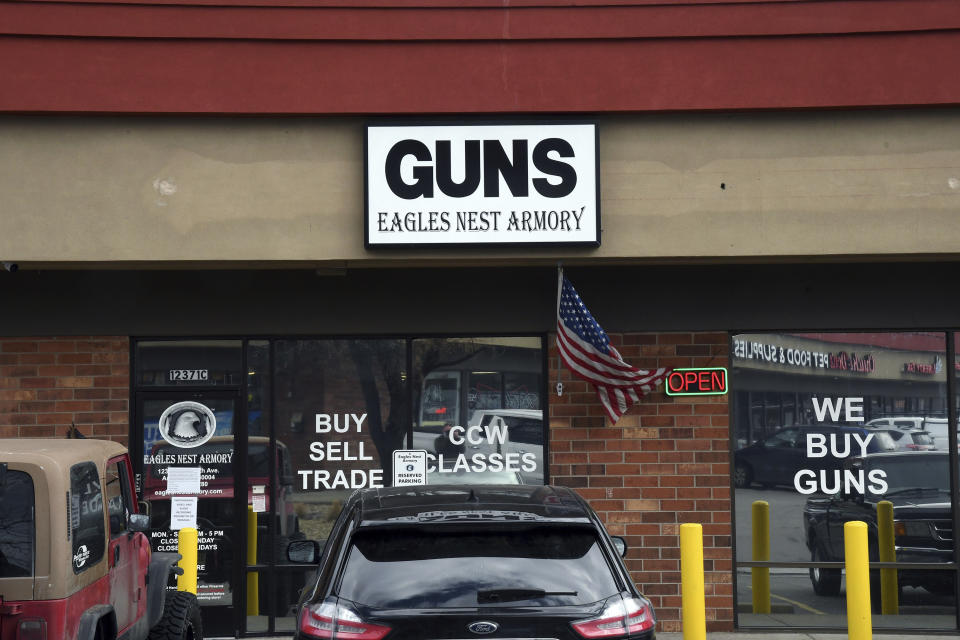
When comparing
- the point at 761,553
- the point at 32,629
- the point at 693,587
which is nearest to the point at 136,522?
the point at 32,629

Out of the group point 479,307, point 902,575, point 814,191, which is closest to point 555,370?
point 479,307

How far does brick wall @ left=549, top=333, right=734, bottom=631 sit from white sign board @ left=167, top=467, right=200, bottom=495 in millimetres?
3458

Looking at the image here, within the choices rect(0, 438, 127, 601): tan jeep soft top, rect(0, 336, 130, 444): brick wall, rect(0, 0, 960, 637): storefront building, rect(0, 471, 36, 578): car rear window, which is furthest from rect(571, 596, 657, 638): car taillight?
rect(0, 336, 130, 444): brick wall

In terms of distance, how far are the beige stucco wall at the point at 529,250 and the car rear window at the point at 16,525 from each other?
409cm

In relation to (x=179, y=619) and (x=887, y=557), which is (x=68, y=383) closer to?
(x=179, y=619)

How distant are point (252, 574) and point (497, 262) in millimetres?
3840

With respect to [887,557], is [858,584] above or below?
above

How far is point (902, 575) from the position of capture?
10.4 metres

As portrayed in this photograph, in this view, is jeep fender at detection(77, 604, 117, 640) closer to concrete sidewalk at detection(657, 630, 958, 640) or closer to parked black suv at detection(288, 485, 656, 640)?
parked black suv at detection(288, 485, 656, 640)

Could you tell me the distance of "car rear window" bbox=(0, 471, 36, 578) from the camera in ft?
18.0

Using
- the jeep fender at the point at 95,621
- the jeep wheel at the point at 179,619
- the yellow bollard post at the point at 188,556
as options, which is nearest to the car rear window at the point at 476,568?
the jeep fender at the point at 95,621

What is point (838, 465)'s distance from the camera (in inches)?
415

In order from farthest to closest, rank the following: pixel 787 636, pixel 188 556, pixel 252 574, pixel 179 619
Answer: pixel 252 574 → pixel 787 636 → pixel 188 556 → pixel 179 619

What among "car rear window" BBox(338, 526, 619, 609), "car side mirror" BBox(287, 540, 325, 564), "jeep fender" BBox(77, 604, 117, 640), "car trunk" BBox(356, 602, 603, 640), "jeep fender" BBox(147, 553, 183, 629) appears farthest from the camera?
"jeep fender" BBox(147, 553, 183, 629)
